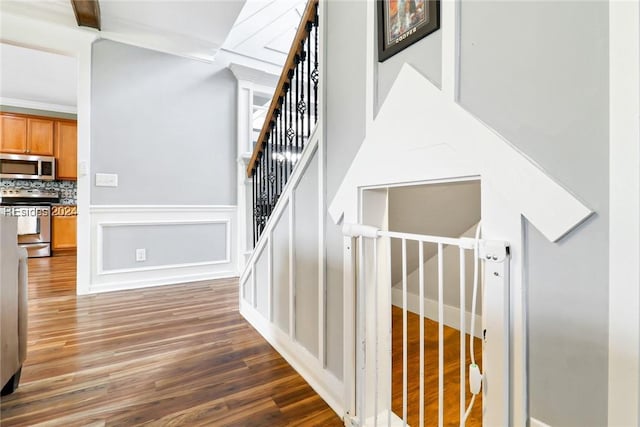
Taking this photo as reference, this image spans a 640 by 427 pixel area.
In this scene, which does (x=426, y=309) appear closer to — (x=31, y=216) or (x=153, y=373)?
(x=153, y=373)

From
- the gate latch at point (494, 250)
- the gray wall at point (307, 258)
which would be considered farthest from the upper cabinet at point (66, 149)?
the gate latch at point (494, 250)

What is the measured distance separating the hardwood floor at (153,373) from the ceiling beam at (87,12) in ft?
8.04

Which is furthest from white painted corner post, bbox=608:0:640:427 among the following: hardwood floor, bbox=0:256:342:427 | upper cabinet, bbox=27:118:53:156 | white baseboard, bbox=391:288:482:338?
upper cabinet, bbox=27:118:53:156

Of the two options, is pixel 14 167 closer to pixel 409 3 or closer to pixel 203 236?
pixel 203 236

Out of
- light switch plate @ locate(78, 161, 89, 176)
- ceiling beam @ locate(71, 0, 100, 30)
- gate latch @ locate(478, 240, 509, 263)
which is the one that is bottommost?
gate latch @ locate(478, 240, 509, 263)

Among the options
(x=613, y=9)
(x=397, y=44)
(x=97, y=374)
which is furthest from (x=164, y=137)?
(x=613, y=9)

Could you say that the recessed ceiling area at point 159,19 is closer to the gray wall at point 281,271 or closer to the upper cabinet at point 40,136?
the gray wall at point 281,271

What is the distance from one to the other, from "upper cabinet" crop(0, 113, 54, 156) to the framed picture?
6165 millimetres

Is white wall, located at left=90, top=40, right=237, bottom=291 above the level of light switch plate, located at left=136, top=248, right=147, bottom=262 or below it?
above

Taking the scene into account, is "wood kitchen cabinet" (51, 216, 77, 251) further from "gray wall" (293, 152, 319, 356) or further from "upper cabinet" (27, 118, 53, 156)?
"gray wall" (293, 152, 319, 356)

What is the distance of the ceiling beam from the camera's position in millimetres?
2414

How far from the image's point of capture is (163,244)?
322 cm

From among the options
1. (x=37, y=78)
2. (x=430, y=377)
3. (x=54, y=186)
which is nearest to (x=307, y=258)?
(x=430, y=377)

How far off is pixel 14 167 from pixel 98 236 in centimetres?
340
